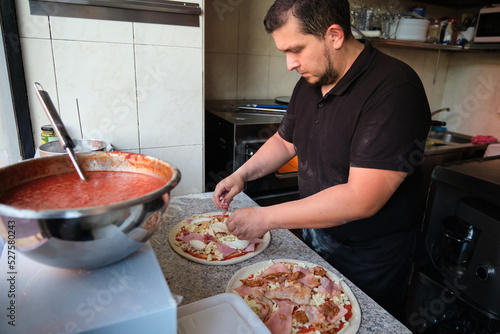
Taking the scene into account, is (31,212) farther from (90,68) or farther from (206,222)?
(90,68)

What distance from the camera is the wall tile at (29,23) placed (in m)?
1.68

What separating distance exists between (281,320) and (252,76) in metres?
2.63

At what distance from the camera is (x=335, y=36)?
3.93 feet

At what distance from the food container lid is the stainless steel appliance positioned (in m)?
1.33

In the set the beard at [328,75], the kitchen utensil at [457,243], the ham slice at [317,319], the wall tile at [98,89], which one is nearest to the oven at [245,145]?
the wall tile at [98,89]

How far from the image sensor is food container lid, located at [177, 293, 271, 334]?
74 cm

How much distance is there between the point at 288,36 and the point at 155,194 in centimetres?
85

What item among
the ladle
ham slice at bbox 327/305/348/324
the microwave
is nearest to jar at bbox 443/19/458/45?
the microwave

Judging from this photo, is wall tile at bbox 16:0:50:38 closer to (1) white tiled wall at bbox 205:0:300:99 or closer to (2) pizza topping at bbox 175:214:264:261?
(2) pizza topping at bbox 175:214:264:261

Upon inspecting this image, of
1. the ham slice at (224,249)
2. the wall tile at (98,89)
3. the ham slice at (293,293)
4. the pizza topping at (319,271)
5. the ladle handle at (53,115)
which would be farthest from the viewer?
the wall tile at (98,89)

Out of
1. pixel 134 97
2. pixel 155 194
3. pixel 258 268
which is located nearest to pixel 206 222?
pixel 258 268

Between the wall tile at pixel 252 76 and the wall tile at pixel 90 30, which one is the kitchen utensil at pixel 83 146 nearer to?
the wall tile at pixel 90 30

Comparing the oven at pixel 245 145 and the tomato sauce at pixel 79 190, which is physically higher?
the tomato sauce at pixel 79 190

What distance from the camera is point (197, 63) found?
2156mm
